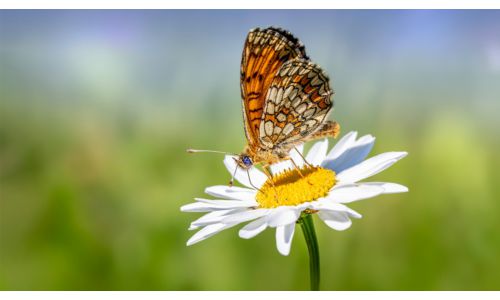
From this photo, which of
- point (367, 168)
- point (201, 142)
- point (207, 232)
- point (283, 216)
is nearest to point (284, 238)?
point (283, 216)

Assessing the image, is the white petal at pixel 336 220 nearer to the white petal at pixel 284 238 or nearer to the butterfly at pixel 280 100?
the white petal at pixel 284 238

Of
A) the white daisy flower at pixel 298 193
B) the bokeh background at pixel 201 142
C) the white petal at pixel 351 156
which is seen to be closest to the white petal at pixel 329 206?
the white daisy flower at pixel 298 193

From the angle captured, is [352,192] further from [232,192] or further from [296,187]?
[232,192]

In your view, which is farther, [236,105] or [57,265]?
[236,105]

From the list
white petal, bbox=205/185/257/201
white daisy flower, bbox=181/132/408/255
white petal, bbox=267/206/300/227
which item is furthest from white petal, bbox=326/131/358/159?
white petal, bbox=267/206/300/227
